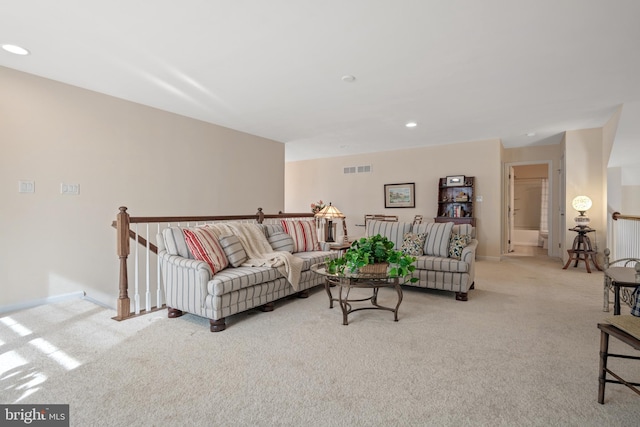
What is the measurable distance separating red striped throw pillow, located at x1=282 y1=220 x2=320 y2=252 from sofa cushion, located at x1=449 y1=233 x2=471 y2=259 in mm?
1830

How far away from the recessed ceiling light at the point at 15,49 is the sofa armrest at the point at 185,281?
2.26 metres

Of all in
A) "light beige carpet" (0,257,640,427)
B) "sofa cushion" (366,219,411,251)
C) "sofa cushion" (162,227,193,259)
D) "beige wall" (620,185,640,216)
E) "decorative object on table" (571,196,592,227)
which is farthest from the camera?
"decorative object on table" (571,196,592,227)

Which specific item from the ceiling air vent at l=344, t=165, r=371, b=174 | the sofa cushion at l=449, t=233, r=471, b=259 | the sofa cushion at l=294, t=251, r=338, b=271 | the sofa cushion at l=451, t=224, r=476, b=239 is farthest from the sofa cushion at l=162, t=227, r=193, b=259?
the ceiling air vent at l=344, t=165, r=371, b=174

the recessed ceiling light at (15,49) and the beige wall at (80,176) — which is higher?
the recessed ceiling light at (15,49)

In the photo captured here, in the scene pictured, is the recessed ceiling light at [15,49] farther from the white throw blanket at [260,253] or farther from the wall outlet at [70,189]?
the white throw blanket at [260,253]

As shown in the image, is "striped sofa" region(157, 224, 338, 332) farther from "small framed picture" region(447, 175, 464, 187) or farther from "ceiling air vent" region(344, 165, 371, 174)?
"ceiling air vent" region(344, 165, 371, 174)

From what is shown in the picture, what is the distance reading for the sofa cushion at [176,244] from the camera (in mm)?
3209

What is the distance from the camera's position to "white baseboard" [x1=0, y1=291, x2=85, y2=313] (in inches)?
130

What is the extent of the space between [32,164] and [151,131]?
1.43 metres

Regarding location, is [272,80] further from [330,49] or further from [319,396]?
[319,396]

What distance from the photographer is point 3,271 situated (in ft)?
10.8

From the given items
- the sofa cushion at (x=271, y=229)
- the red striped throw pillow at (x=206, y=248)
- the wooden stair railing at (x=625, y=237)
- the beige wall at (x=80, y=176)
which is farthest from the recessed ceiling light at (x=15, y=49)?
the wooden stair railing at (x=625, y=237)

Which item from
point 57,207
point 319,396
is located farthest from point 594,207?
point 57,207

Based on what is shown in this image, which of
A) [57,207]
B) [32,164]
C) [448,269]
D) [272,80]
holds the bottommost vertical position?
[448,269]
